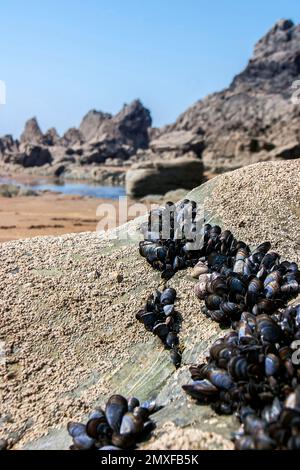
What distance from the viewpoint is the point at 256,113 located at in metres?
83.1

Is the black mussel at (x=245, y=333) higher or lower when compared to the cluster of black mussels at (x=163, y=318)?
higher

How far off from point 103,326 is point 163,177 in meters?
19.1

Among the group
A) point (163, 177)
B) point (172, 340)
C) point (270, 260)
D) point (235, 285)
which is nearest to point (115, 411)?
point (172, 340)

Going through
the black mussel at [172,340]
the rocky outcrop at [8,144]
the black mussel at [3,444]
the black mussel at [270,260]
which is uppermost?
the rocky outcrop at [8,144]

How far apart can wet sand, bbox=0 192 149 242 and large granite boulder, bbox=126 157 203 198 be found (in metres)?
2.80

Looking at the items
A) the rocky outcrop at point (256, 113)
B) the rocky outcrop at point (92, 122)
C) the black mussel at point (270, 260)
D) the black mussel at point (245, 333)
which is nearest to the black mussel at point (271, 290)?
the black mussel at point (270, 260)

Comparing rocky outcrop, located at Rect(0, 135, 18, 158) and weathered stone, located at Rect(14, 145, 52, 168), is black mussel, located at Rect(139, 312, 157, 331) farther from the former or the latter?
rocky outcrop, located at Rect(0, 135, 18, 158)

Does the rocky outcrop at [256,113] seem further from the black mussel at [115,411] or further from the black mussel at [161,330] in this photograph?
the black mussel at [115,411]

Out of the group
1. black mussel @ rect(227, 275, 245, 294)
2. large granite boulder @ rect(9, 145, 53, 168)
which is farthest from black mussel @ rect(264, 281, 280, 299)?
large granite boulder @ rect(9, 145, 53, 168)

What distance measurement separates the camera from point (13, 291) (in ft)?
13.4

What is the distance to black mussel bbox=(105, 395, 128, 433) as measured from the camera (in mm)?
2689

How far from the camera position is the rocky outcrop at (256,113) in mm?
36500

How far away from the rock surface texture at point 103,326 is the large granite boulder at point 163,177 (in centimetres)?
1734

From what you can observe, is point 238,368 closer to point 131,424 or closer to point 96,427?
point 131,424
